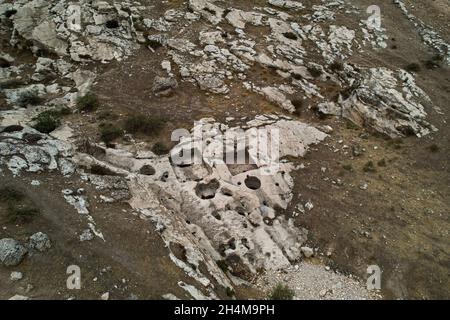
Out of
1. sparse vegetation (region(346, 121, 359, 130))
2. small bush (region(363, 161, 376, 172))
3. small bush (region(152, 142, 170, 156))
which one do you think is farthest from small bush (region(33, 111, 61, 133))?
sparse vegetation (region(346, 121, 359, 130))

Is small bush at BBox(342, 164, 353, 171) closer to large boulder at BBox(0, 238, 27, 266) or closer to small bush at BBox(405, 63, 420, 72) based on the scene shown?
small bush at BBox(405, 63, 420, 72)

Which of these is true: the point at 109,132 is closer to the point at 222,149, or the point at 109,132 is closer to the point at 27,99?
the point at 222,149

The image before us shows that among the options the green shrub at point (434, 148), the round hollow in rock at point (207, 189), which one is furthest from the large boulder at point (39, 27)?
the green shrub at point (434, 148)

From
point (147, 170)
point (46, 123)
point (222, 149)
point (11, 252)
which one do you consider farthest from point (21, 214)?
point (222, 149)

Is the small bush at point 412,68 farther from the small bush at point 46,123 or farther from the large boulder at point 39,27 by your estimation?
the large boulder at point 39,27

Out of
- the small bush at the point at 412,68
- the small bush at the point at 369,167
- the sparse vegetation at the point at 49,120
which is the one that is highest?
the small bush at the point at 412,68
